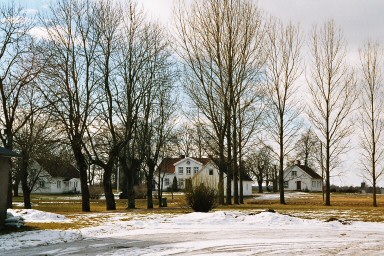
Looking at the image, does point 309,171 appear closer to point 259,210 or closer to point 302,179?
point 302,179

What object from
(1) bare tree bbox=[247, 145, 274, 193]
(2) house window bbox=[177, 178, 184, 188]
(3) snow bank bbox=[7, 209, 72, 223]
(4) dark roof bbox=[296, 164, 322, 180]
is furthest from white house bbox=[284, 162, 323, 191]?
(3) snow bank bbox=[7, 209, 72, 223]

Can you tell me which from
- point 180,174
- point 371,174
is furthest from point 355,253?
point 180,174

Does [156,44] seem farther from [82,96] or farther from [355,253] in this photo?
[355,253]

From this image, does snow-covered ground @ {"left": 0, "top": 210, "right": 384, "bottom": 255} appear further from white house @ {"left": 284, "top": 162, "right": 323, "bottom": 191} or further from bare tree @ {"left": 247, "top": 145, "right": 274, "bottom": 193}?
white house @ {"left": 284, "top": 162, "right": 323, "bottom": 191}

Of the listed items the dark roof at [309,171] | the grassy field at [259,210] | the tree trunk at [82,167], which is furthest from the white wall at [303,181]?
the tree trunk at [82,167]

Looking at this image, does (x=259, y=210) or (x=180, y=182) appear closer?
(x=259, y=210)

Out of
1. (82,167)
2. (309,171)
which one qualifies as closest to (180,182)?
(309,171)

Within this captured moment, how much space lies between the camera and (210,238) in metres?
15.6

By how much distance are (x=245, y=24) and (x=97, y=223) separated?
67.0ft

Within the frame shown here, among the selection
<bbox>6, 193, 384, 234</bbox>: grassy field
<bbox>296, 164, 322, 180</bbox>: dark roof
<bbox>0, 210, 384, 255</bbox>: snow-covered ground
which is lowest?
<bbox>6, 193, 384, 234</bbox>: grassy field

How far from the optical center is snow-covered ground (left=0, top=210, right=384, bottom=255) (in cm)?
1308

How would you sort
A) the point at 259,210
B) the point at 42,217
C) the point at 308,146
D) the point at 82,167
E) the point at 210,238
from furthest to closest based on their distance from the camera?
the point at 308,146 → the point at 82,167 → the point at 259,210 → the point at 42,217 → the point at 210,238

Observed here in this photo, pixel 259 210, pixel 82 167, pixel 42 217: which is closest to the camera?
pixel 42 217

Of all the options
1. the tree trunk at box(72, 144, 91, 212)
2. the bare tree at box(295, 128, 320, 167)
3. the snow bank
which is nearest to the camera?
the snow bank
